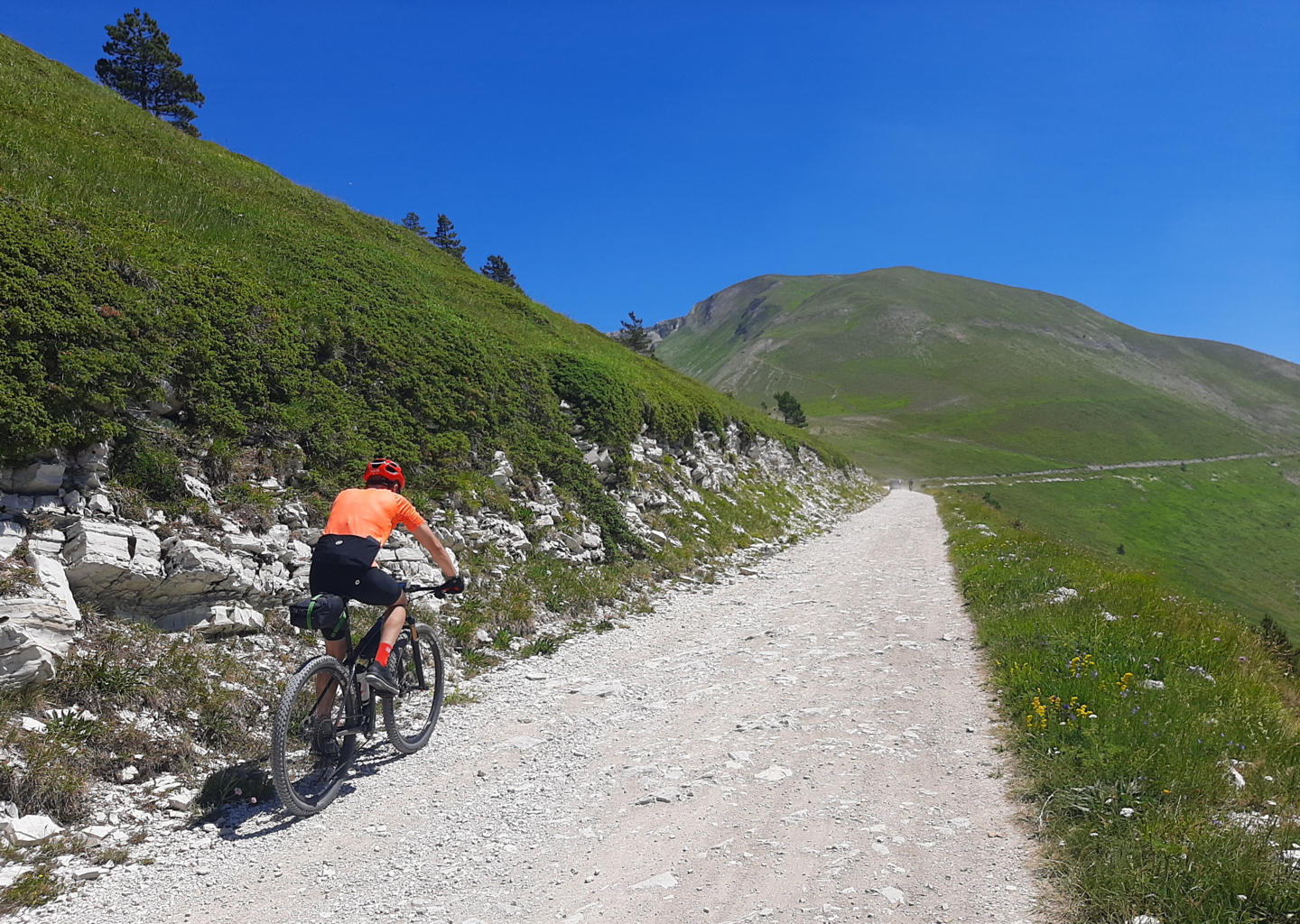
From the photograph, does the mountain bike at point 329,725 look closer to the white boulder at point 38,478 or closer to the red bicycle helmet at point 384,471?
the red bicycle helmet at point 384,471

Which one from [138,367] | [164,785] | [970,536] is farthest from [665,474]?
[164,785]

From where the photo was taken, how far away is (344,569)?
6559 mm

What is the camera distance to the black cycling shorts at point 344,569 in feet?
21.4

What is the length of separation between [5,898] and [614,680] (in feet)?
21.6

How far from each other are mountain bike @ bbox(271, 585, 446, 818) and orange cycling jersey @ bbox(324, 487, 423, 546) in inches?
37.7

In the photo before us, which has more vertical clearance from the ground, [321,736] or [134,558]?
[134,558]

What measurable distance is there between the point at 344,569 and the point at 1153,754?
26.4 feet

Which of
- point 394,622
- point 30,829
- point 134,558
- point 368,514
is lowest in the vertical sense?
point 30,829

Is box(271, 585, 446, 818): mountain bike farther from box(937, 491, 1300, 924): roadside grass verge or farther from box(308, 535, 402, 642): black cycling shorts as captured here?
box(937, 491, 1300, 924): roadside grass verge

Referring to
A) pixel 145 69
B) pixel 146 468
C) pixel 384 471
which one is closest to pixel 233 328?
pixel 146 468

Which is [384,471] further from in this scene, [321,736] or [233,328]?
[233,328]

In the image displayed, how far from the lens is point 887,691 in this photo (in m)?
8.41

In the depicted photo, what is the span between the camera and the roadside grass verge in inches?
154

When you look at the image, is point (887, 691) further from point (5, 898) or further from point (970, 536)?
point (970, 536)
